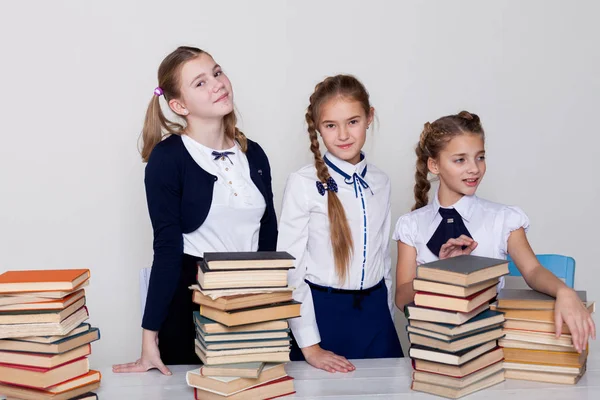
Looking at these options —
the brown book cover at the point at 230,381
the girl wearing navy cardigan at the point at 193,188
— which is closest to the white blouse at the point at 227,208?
the girl wearing navy cardigan at the point at 193,188

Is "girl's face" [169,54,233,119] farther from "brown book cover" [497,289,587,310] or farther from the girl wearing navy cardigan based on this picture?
"brown book cover" [497,289,587,310]

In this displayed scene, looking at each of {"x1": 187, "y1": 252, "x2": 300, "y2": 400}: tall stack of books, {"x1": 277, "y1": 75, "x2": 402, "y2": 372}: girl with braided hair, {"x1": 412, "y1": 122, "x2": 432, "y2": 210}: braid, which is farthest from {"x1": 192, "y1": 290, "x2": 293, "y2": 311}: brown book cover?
{"x1": 412, "y1": 122, "x2": 432, "y2": 210}: braid

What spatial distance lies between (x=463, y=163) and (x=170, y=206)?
1039 millimetres

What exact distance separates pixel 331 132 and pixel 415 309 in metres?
0.86

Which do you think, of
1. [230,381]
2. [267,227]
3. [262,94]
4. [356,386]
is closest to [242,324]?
[230,381]

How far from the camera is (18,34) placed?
3666 mm

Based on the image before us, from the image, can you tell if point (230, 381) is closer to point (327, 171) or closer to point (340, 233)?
point (340, 233)

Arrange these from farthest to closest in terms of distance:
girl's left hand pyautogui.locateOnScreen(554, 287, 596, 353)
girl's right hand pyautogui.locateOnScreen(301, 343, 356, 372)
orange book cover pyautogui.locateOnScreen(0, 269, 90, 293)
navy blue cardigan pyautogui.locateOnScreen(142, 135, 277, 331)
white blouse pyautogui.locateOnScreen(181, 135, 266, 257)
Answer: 1. white blouse pyautogui.locateOnScreen(181, 135, 266, 257)
2. navy blue cardigan pyautogui.locateOnScreen(142, 135, 277, 331)
3. girl's right hand pyautogui.locateOnScreen(301, 343, 356, 372)
4. girl's left hand pyautogui.locateOnScreen(554, 287, 596, 353)
5. orange book cover pyautogui.locateOnScreen(0, 269, 90, 293)

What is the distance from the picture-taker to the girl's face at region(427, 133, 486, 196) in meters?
2.54

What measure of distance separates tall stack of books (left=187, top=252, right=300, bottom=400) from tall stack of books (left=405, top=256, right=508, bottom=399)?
1.14 ft

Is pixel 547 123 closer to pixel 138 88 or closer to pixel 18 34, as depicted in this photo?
pixel 138 88

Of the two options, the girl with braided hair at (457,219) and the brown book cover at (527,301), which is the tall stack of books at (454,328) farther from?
the girl with braided hair at (457,219)

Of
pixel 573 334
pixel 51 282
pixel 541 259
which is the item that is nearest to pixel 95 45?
pixel 51 282

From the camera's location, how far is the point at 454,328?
Answer: 191cm
